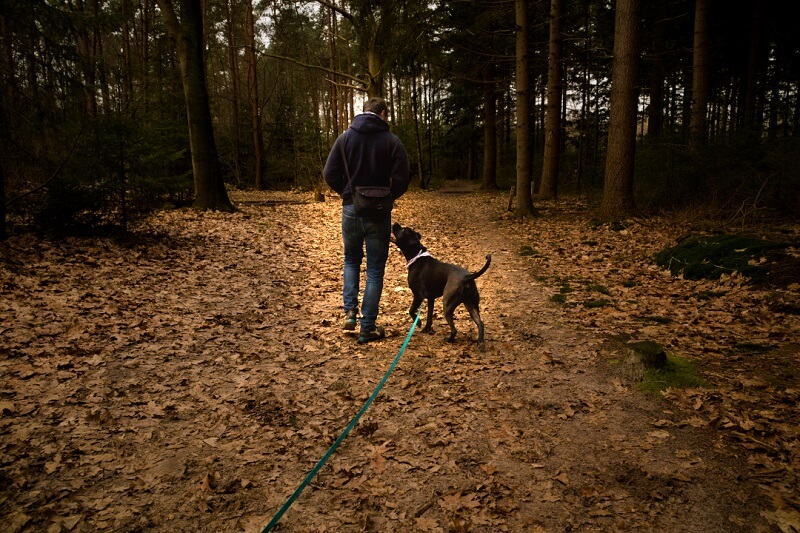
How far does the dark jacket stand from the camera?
470 centimetres

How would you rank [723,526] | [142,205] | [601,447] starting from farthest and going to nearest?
[142,205] < [601,447] < [723,526]

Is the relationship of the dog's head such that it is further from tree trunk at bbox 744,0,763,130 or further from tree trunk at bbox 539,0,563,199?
tree trunk at bbox 744,0,763,130

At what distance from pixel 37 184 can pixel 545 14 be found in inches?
703

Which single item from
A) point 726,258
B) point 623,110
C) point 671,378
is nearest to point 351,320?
point 671,378

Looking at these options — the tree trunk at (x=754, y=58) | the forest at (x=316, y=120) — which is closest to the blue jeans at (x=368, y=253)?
the forest at (x=316, y=120)

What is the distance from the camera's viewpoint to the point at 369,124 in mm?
4699

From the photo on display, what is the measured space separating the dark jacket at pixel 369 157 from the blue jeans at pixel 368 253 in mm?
320

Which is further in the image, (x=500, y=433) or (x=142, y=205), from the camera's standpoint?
(x=142, y=205)

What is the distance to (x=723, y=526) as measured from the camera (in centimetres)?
235

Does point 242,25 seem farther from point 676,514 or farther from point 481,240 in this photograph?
point 676,514

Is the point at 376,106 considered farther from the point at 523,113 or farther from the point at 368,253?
the point at 523,113

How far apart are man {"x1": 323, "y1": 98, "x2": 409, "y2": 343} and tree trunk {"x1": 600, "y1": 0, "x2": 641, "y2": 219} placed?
7932 millimetres

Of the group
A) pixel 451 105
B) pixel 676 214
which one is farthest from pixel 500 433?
pixel 451 105

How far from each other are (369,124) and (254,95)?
1851cm
